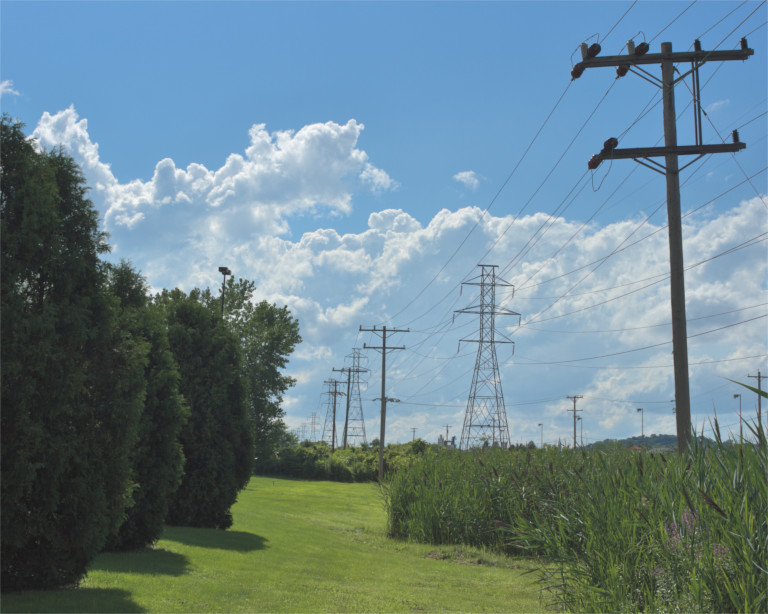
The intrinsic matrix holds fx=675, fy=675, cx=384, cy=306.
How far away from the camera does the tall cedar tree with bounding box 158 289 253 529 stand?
17375 millimetres

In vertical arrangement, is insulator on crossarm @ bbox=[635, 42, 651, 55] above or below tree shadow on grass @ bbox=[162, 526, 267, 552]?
above

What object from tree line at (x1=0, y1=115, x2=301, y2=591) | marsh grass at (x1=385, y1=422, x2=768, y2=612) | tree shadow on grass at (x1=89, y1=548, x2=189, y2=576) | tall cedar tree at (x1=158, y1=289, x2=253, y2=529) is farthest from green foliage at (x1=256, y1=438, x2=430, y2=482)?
tree line at (x1=0, y1=115, x2=301, y2=591)

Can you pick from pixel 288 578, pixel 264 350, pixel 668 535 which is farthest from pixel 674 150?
pixel 264 350

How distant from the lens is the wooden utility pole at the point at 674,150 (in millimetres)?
12492

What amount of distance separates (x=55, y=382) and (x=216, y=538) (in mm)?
8142

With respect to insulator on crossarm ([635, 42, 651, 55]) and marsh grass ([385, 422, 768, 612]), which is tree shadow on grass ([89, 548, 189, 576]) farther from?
insulator on crossarm ([635, 42, 651, 55])

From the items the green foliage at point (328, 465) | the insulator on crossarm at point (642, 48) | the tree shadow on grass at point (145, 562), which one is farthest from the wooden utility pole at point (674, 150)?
the green foliage at point (328, 465)

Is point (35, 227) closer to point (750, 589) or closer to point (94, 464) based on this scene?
point (94, 464)

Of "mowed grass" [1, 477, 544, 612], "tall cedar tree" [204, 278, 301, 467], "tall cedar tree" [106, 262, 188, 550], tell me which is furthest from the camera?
"tall cedar tree" [204, 278, 301, 467]

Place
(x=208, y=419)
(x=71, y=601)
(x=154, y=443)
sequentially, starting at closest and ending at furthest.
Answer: (x=71, y=601) < (x=154, y=443) < (x=208, y=419)

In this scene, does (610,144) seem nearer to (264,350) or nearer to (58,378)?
(58,378)

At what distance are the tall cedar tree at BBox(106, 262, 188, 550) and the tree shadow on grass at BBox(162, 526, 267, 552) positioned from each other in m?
1.40

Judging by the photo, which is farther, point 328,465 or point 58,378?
point 328,465

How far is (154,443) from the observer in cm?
1359
